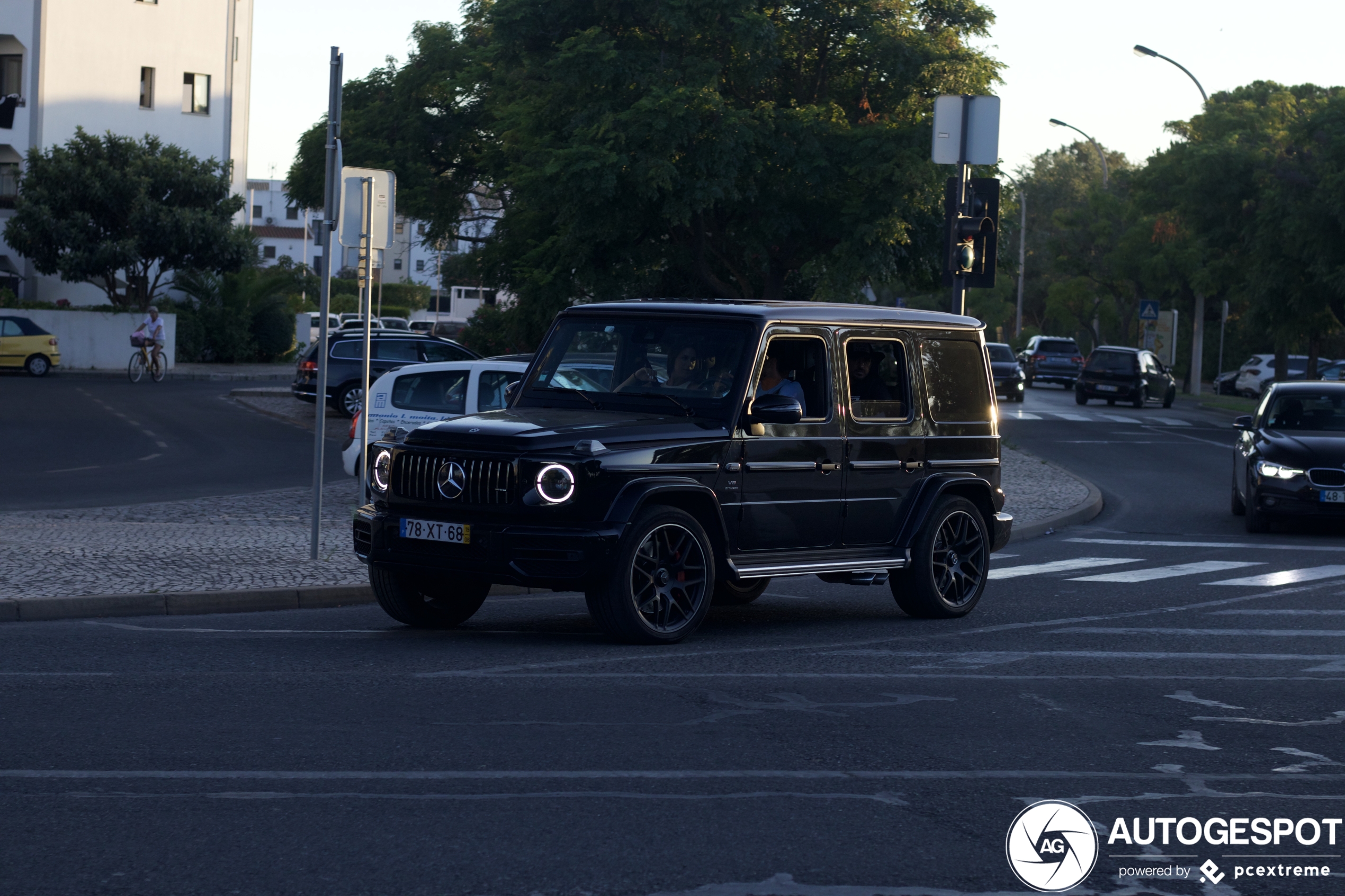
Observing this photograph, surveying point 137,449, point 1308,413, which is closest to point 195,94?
point 137,449

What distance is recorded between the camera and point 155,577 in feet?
37.6

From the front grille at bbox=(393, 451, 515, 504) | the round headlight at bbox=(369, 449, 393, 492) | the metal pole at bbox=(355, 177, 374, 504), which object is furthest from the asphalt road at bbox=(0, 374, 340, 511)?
the front grille at bbox=(393, 451, 515, 504)

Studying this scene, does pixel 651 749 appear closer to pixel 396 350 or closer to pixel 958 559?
pixel 958 559

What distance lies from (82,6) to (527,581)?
56082 mm

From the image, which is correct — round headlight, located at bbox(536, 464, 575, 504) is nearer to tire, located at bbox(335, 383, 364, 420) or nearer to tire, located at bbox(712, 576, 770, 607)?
tire, located at bbox(712, 576, 770, 607)

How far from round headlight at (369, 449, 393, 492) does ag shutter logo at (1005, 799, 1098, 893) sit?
4.85m

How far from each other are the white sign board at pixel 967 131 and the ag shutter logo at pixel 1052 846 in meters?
13.2

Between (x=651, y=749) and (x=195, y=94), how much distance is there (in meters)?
60.4

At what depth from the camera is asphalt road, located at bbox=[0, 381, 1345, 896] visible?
500 cm

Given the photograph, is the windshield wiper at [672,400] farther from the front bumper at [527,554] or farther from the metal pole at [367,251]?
the metal pole at [367,251]

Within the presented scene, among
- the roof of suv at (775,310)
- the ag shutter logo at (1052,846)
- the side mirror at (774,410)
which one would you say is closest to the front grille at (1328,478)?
the roof of suv at (775,310)

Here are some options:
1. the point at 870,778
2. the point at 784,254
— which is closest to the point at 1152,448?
the point at 784,254

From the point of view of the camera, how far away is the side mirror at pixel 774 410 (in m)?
9.59

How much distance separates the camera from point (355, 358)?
33188 mm
